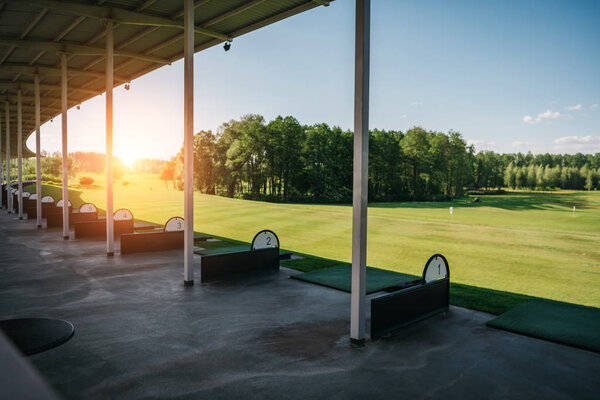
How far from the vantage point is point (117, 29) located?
13.7 metres

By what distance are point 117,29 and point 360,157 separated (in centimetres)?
1145

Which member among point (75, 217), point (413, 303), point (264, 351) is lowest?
point (264, 351)

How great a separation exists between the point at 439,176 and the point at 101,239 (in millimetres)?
92938

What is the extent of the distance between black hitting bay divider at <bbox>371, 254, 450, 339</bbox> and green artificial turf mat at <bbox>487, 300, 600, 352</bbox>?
0.99 meters

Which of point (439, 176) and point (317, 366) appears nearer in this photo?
point (317, 366)

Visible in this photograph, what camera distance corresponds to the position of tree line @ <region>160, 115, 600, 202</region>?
75562 mm

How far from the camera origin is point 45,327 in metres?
6.86

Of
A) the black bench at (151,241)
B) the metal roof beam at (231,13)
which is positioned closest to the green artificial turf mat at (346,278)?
the black bench at (151,241)

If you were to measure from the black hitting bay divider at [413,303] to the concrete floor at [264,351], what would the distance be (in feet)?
0.63

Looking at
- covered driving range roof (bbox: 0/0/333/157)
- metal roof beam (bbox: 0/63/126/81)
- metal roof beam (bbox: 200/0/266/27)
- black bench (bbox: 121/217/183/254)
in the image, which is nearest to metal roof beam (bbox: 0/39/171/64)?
covered driving range roof (bbox: 0/0/333/157)

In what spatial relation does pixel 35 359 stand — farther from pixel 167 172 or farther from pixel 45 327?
pixel 167 172

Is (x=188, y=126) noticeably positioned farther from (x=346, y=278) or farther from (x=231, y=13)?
(x=346, y=278)

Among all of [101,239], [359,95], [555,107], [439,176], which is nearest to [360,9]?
[359,95]

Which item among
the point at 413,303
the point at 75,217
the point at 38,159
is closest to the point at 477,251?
the point at 413,303
